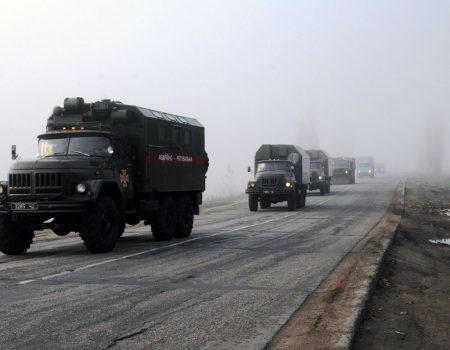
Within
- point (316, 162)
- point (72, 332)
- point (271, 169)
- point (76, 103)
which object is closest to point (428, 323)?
point (72, 332)

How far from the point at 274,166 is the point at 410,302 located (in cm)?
2084

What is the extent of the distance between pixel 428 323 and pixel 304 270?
3.55m

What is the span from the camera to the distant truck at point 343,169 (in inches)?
2403

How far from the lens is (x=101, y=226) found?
1213cm

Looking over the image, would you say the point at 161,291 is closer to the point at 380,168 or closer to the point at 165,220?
the point at 165,220

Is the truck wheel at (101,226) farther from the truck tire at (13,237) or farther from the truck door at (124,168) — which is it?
the truck tire at (13,237)

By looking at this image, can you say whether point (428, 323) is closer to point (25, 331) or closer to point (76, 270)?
point (25, 331)

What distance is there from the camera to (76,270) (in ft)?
32.8

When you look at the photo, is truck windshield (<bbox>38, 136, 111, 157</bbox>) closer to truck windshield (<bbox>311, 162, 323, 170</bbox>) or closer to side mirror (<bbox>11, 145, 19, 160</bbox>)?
side mirror (<bbox>11, 145, 19, 160</bbox>)

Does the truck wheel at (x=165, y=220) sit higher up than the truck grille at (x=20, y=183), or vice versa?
the truck grille at (x=20, y=183)

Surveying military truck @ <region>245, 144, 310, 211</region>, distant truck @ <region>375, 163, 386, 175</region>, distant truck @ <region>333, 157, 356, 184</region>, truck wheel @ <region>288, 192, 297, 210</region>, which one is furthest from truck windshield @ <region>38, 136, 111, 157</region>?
distant truck @ <region>375, 163, 386, 175</region>

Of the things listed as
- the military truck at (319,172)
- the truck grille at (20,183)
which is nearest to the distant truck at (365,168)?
the military truck at (319,172)

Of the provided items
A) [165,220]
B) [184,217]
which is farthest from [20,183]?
[184,217]

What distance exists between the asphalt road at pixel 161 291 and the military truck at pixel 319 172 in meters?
26.5
